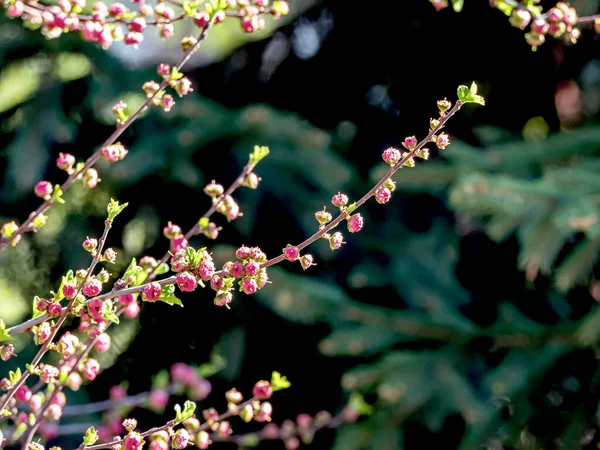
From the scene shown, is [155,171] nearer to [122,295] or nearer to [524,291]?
[524,291]

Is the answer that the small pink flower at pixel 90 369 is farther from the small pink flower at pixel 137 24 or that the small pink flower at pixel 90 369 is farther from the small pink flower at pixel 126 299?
the small pink flower at pixel 137 24

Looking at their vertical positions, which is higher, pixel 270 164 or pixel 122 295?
pixel 122 295

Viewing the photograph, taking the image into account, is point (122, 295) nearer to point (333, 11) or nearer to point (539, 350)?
point (539, 350)

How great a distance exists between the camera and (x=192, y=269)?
2.16ft

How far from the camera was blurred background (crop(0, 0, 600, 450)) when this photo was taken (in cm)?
171

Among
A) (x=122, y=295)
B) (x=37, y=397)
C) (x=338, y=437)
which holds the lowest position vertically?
(x=338, y=437)

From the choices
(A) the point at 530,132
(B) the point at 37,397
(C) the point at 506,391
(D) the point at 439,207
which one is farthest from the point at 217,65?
(B) the point at 37,397

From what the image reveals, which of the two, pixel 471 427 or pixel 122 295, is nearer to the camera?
pixel 122 295

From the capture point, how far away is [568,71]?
215cm

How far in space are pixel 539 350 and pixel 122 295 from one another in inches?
49.9

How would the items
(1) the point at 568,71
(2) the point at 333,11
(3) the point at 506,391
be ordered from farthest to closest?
(2) the point at 333,11, (1) the point at 568,71, (3) the point at 506,391

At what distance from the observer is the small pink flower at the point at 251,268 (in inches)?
25.3

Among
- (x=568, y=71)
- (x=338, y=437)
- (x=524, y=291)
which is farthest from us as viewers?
(x=568, y=71)

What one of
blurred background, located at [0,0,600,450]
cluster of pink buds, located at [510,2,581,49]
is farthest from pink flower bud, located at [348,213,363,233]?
blurred background, located at [0,0,600,450]
